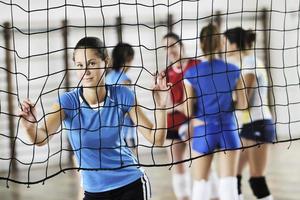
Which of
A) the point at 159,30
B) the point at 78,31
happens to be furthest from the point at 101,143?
the point at 159,30

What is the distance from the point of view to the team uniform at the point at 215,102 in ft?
10.2

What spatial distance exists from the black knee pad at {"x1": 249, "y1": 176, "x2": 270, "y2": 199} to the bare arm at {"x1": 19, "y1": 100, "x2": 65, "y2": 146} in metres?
1.68

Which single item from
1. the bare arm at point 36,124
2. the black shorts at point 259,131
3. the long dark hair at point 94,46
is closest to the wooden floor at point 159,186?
the black shorts at point 259,131

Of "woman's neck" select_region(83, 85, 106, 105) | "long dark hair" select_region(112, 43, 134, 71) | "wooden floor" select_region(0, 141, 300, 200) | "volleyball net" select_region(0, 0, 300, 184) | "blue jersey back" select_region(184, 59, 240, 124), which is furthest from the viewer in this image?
"volleyball net" select_region(0, 0, 300, 184)

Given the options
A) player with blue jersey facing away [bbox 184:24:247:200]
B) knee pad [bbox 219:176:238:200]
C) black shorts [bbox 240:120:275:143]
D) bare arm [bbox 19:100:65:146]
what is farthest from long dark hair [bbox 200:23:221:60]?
bare arm [bbox 19:100:65:146]

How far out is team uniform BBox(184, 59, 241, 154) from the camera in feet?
10.2

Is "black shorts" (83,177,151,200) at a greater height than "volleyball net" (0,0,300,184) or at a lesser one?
lesser

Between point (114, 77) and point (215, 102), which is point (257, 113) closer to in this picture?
point (215, 102)

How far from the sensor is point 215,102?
3160 millimetres

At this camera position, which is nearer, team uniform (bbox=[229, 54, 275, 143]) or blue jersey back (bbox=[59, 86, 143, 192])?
blue jersey back (bbox=[59, 86, 143, 192])

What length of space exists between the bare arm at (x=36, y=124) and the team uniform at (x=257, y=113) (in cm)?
152

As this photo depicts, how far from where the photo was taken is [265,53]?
23.8ft

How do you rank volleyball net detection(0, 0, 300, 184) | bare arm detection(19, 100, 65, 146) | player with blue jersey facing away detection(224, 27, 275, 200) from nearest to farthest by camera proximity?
bare arm detection(19, 100, 65, 146) < player with blue jersey facing away detection(224, 27, 275, 200) < volleyball net detection(0, 0, 300, 184)

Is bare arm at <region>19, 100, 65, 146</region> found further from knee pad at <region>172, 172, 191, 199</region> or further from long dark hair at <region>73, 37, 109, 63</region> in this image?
knee pad at <region>172, 172, 191, 199</region>
